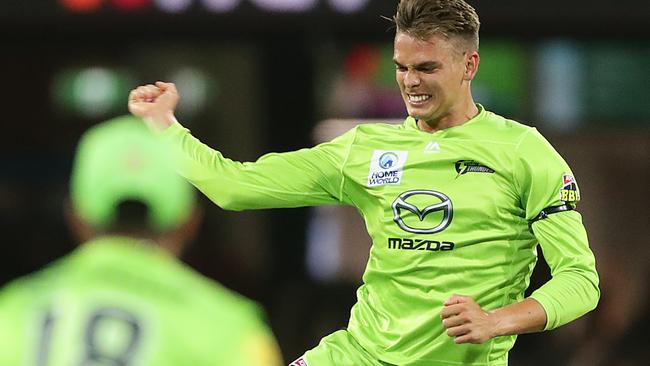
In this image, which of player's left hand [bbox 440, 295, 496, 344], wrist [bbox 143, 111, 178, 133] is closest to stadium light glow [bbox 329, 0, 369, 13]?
wrist [bbox 143, 111, 178, 133]

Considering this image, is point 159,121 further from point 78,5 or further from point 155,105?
point 78,5

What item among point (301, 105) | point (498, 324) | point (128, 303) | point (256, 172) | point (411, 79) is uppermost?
point (411, 79)

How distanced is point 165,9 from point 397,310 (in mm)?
4766

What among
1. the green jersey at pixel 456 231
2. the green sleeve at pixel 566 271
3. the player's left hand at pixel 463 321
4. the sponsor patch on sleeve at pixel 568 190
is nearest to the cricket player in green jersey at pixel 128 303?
the player's left hand at pixel 463 321

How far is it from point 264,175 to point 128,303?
8.23 ft

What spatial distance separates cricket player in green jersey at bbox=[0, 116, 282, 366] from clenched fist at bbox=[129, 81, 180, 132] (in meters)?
2.35

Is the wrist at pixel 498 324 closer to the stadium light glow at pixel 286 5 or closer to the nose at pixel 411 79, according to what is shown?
the nose at pixel 411 79

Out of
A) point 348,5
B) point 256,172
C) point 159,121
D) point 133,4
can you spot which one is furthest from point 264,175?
point 133,4

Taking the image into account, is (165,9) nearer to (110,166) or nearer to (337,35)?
(337,35)

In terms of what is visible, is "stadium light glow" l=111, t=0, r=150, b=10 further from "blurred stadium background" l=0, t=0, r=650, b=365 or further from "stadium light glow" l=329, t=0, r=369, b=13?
"stadium light glow" l=329, t=0, r=369, b=13

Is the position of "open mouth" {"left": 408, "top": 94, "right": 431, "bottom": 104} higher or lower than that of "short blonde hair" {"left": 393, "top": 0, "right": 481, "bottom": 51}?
lower

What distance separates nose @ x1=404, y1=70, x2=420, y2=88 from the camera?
646 centimetres

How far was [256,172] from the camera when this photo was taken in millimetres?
6801

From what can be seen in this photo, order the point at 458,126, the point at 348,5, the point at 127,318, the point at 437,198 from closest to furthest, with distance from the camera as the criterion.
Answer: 1. the point at 127,318
2. the point at 437,198
3. the point at 458,126
4. the point at 348,5
